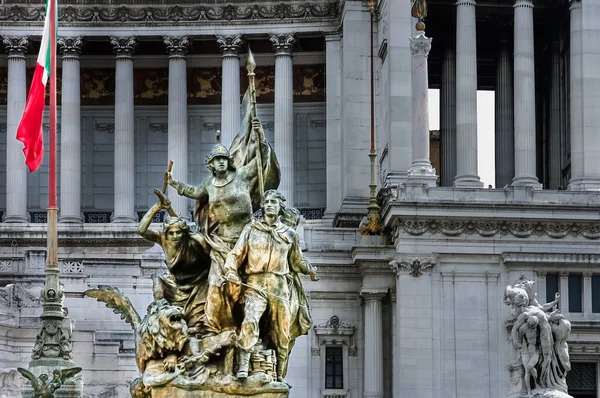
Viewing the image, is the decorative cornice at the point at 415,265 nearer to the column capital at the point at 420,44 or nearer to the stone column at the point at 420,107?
the stone column at the point at 420,107

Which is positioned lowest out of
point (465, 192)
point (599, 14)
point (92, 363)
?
point (92, 363)

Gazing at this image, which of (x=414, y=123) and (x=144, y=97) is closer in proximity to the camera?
(x=414, y=123)

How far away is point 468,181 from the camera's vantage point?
72.7 meters

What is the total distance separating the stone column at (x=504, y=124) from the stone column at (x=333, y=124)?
6.75 m

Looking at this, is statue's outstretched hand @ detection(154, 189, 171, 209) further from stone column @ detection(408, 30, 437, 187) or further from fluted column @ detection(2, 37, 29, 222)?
fluted column @ detection(2, 37, 29, 222)

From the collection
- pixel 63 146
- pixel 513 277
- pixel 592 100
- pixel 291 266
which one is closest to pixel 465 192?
pixel 513 277

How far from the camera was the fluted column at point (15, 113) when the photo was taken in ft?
282

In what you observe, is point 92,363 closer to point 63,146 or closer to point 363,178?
point 363,178

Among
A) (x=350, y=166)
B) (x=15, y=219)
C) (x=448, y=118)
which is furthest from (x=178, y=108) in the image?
(x=448, y=118)

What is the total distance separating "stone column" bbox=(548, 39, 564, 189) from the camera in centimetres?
8088

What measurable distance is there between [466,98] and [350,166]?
7.51 metres

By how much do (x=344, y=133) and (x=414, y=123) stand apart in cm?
1141

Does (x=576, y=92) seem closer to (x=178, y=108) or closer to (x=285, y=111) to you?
(x=285, y=111)

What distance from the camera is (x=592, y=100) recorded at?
243 ft
